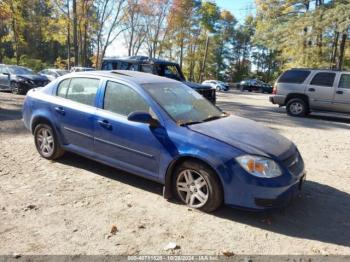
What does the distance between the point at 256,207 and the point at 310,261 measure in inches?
31.6

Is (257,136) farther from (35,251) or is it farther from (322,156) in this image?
(322,156)

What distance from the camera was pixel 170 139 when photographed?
4.53 m

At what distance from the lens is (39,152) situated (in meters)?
6.34

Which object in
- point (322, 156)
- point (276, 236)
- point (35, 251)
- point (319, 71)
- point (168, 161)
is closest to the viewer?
point (35, 251)

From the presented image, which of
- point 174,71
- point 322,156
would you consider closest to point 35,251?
point 322,156

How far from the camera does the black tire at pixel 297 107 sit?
1403 centimetres

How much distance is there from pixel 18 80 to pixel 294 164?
611 inches

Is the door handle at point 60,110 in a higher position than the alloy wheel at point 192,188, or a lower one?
higher

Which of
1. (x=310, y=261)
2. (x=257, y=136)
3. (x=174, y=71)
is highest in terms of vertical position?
(x=174, y=71)

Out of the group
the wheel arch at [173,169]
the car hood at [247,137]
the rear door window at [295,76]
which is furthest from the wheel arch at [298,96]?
the wheel arch at [173,169]

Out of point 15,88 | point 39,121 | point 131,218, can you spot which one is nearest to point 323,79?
point 39,121

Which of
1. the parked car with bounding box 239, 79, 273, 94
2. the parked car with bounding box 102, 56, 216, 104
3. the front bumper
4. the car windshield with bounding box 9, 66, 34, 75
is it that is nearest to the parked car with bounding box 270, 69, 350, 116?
the parked car with bounding box 102, 56, 216, 104

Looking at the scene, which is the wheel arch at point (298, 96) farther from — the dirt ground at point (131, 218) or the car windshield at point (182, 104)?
the car windshield at point (182, 104)

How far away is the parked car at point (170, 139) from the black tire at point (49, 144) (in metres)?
0.02
